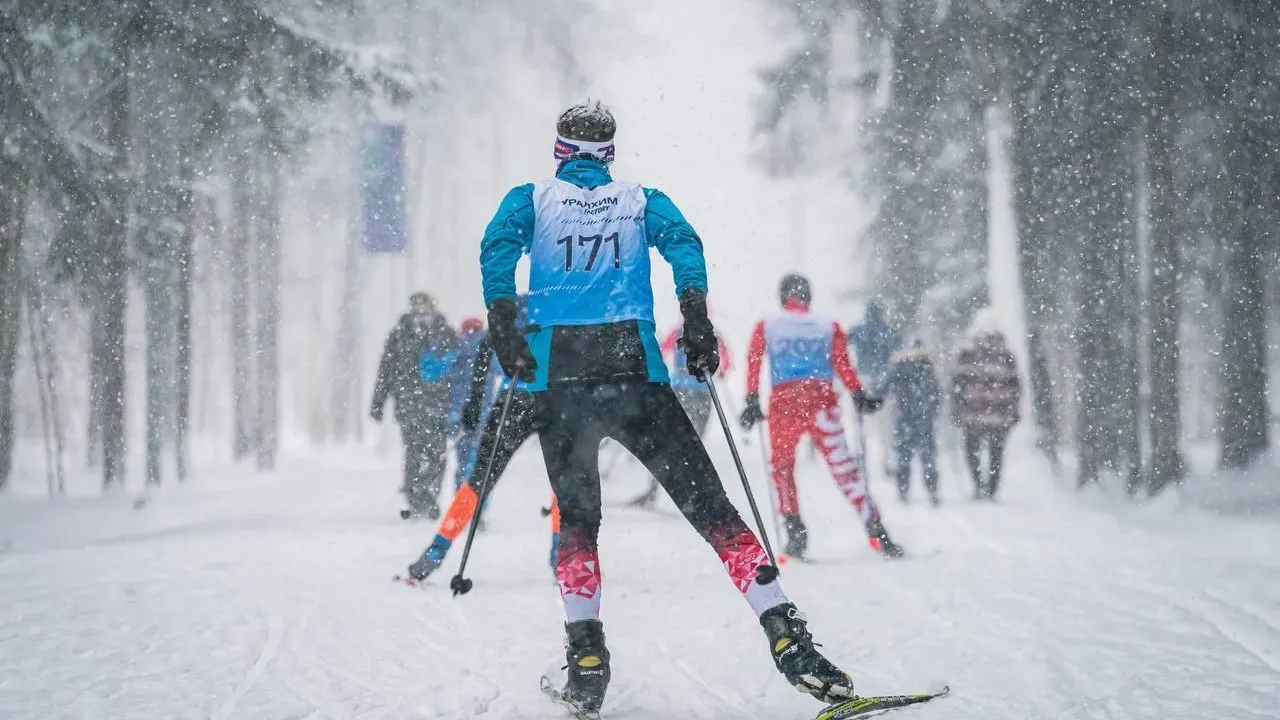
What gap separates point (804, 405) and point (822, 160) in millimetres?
11453

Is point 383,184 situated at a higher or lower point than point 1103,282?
higher

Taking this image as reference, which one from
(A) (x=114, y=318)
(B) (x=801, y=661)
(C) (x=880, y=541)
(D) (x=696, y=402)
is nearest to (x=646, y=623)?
(B) (x=801, y=661)

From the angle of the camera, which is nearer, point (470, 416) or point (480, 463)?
point (470, 416)

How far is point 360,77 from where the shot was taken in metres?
12.0

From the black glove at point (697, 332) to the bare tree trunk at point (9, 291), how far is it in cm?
877

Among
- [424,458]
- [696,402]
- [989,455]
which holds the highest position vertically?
[696,402]

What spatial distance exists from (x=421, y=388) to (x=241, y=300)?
39.3 ft

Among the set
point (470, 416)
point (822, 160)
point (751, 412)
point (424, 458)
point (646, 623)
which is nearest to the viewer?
point (470, 416)

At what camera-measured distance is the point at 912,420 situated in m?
11.3

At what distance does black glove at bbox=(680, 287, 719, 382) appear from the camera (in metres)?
3.24

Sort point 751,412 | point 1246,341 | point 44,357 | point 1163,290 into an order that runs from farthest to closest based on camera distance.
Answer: point 44,357 < point 1246,341 < point 1163,290 < point 751,412

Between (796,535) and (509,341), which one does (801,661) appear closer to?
(509,341)

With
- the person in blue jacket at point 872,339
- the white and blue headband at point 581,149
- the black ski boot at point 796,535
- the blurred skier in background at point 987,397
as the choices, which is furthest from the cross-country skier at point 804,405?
the blurred skier in background at point 987,397

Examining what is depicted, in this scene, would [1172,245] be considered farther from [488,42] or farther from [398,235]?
[488,42]
